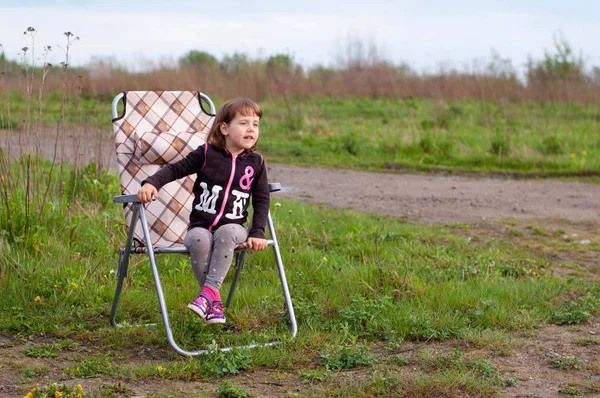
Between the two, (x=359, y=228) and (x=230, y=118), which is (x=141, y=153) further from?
(x=359, y=228)

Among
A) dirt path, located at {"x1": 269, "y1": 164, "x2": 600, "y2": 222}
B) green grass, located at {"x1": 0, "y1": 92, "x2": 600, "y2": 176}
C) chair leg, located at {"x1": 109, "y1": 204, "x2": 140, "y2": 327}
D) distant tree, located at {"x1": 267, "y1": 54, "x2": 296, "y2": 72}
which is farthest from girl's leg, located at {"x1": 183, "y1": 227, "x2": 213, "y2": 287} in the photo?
distant tree, located at {"x1": 267, "y1": 54, "x2": 296, "y2": 72}

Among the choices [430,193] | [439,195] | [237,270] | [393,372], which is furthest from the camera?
[430,193]

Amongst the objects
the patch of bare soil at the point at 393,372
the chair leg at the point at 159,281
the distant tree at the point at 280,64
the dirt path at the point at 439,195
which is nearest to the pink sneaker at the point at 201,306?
the chair leg at the point at 159,281

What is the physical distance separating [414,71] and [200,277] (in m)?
18.7

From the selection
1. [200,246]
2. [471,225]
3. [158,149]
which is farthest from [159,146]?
[471,225]

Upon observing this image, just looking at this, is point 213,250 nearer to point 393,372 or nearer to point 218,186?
point 218,186

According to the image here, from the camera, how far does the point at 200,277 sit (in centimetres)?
481

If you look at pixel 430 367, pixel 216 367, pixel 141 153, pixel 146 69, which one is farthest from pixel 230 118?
pixel 146 69

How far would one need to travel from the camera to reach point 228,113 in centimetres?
489

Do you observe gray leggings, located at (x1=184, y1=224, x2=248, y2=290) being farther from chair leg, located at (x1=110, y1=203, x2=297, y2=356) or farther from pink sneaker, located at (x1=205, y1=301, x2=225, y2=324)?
chair leg, located at (x1=110, y1=203, x2=297, y2=356)

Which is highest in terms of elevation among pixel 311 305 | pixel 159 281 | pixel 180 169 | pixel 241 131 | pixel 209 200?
pixel 241 131

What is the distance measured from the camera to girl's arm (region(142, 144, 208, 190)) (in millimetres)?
4738

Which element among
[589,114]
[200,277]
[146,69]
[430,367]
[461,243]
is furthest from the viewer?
[146,69]

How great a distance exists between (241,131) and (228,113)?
0.13 metres
